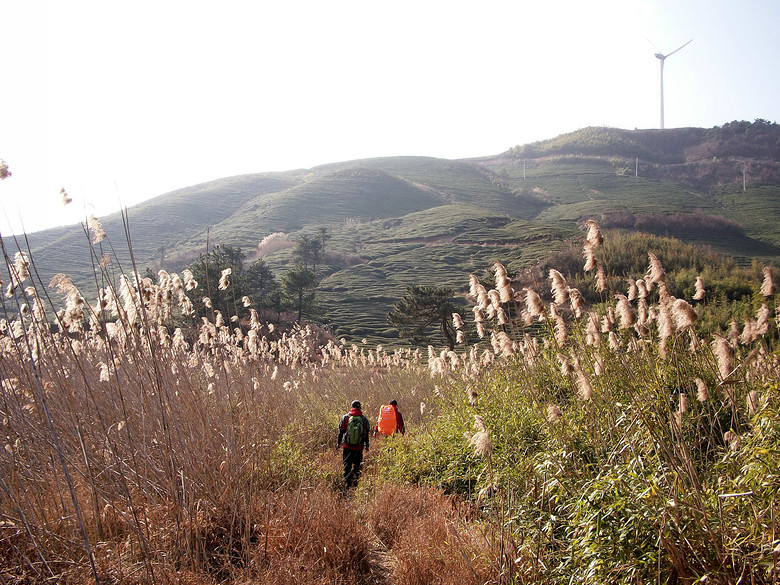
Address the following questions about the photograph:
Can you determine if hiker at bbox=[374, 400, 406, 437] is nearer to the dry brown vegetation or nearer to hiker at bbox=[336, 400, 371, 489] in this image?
hiker at bbox=[336, 400, 371, 489]

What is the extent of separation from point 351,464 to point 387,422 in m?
1.79

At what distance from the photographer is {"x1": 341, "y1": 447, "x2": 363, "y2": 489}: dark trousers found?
769cm

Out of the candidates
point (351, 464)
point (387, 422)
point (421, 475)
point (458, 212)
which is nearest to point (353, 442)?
point (351, 464)

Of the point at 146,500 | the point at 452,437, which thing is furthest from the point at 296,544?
the point at 452,437

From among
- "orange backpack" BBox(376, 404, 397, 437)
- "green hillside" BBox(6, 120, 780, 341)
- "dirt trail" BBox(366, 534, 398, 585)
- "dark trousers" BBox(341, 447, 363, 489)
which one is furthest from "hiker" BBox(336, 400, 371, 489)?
"green hillside" BBox(6, 120, 780, 341)

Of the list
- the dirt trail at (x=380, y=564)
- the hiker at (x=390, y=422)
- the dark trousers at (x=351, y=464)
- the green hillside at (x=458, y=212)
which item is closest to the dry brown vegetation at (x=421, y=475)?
the dirt trail at (x=380, y=564)

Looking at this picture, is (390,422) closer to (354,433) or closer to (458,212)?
(354,433)

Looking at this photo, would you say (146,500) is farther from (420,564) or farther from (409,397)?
(409,397)

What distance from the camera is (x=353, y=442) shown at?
7.52 meters

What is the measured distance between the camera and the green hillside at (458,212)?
46.8 meters

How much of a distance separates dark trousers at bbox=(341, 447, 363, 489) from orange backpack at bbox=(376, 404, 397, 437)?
166 centimetres

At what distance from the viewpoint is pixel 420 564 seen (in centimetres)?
425

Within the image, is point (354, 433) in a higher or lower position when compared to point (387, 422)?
higher

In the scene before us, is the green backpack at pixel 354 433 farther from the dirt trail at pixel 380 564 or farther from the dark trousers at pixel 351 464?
the dirt trail at pixel 380 564
